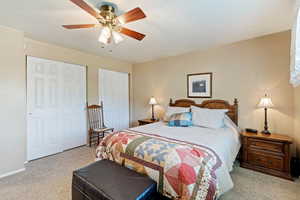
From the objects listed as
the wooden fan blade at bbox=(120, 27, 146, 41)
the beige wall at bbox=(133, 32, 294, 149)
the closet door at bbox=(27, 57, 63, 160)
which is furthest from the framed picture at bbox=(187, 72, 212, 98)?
the closet door at bbox=(27, 57, 63, 160)

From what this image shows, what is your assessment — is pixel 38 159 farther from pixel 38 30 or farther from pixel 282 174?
pixel 282 174

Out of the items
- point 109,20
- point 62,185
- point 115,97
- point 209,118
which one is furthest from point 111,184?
point 115,97

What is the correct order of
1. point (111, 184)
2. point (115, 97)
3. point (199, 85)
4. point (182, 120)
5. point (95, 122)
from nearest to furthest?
point (111, 184) < point (182, 120) < point (199, 85) < point (95, 122) < point (115, 97)

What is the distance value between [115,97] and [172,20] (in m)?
2.95

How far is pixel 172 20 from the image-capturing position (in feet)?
6.94

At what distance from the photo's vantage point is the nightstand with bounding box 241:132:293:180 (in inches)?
85.7

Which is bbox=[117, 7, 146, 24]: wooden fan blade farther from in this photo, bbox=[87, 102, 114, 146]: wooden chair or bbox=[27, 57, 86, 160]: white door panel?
bbox=[87, 102, 114, 146]: wooden chair

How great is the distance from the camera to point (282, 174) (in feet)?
7.19

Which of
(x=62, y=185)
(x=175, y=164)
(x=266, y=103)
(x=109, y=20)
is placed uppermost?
(x=109, y=20)

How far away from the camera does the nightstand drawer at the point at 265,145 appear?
7.30 ft

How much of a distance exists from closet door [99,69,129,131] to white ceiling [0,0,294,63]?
125cm

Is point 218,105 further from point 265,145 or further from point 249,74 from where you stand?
point 265,145

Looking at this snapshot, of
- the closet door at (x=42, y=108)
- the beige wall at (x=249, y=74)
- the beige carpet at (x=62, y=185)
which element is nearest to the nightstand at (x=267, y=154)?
the beige carpet at (x=62, y=185)

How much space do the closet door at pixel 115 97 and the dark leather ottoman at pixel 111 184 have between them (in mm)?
2661
